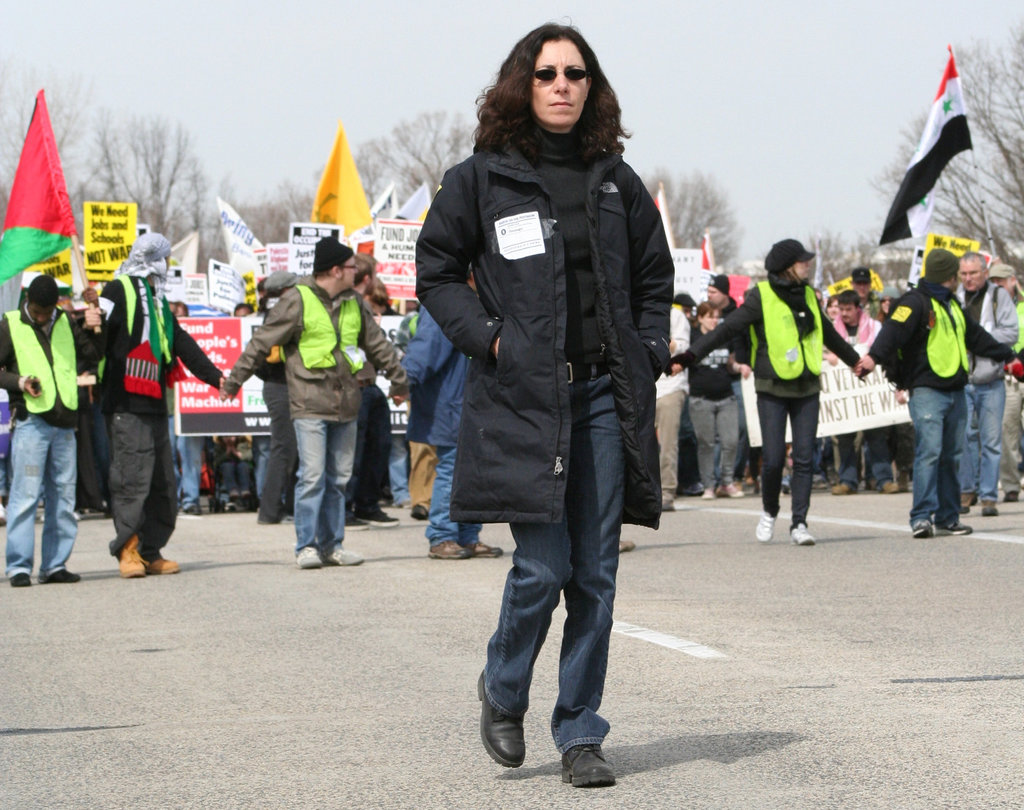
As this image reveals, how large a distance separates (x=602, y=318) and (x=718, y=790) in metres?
1.33

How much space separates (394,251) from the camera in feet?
73.0

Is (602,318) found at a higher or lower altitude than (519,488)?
higher

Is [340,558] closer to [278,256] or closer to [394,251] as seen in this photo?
Result: [394,251]

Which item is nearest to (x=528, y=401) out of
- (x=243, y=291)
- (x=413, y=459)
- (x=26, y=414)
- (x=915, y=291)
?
(x=26, y=414)

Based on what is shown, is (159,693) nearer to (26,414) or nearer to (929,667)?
(929,667)

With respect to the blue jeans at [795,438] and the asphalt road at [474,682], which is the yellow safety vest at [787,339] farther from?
the asphalt road at [474,682]

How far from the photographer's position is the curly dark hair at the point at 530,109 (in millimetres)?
4789

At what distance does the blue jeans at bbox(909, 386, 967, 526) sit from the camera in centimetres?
1229

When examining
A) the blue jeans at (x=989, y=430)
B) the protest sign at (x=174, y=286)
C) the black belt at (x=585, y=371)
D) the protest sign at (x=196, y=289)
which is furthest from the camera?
the protest sign at (x=196, y=289)

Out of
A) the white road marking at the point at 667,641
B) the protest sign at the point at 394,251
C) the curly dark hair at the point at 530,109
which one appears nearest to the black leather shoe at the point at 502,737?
the curly dark hair at the point at 530,109

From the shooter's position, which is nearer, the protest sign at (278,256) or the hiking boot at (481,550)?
the hiking boot at (481,550)

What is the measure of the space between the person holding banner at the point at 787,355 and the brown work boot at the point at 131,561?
4.26 meters

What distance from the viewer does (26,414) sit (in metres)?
11.0

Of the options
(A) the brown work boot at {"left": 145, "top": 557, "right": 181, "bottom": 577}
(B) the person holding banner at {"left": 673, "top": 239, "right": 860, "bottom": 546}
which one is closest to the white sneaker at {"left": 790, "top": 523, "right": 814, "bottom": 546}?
(B) the person holding banner at {"left": 673, "top": 239, "right": 860, "bottom": 546}
